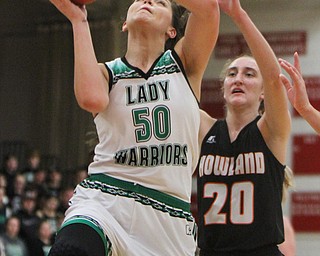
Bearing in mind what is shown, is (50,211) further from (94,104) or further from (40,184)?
(94,104)

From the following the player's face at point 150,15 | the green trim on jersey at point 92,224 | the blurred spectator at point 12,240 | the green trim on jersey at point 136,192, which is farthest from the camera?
the blurred spectator at point 12,240

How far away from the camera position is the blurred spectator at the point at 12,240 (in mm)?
10898

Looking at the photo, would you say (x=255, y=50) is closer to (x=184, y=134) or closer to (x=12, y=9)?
(x=184, y=134)

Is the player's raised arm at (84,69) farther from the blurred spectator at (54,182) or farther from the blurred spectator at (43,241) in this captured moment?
the blurred spectator at (54,182)

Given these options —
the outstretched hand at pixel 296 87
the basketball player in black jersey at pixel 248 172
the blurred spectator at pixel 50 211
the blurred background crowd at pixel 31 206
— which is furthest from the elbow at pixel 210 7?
the blurred spectator at pixel 50 211

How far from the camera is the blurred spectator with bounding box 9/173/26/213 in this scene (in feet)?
40.3

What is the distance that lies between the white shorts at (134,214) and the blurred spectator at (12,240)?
7.66m

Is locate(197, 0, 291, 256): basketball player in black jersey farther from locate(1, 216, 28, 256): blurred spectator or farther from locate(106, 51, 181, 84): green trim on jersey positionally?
locate(1, 216, 28, 256): blurred spectator

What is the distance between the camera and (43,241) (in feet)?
38.1

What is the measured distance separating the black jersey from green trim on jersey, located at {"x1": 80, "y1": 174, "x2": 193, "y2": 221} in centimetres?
88

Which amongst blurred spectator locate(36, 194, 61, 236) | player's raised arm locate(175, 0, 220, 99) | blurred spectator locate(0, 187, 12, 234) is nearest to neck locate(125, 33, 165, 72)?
player's raised arm locate(175, 0, 220, 99)

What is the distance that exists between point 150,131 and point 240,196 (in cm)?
108

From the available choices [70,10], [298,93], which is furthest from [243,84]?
[70,10]

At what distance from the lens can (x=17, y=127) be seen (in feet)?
55.5
